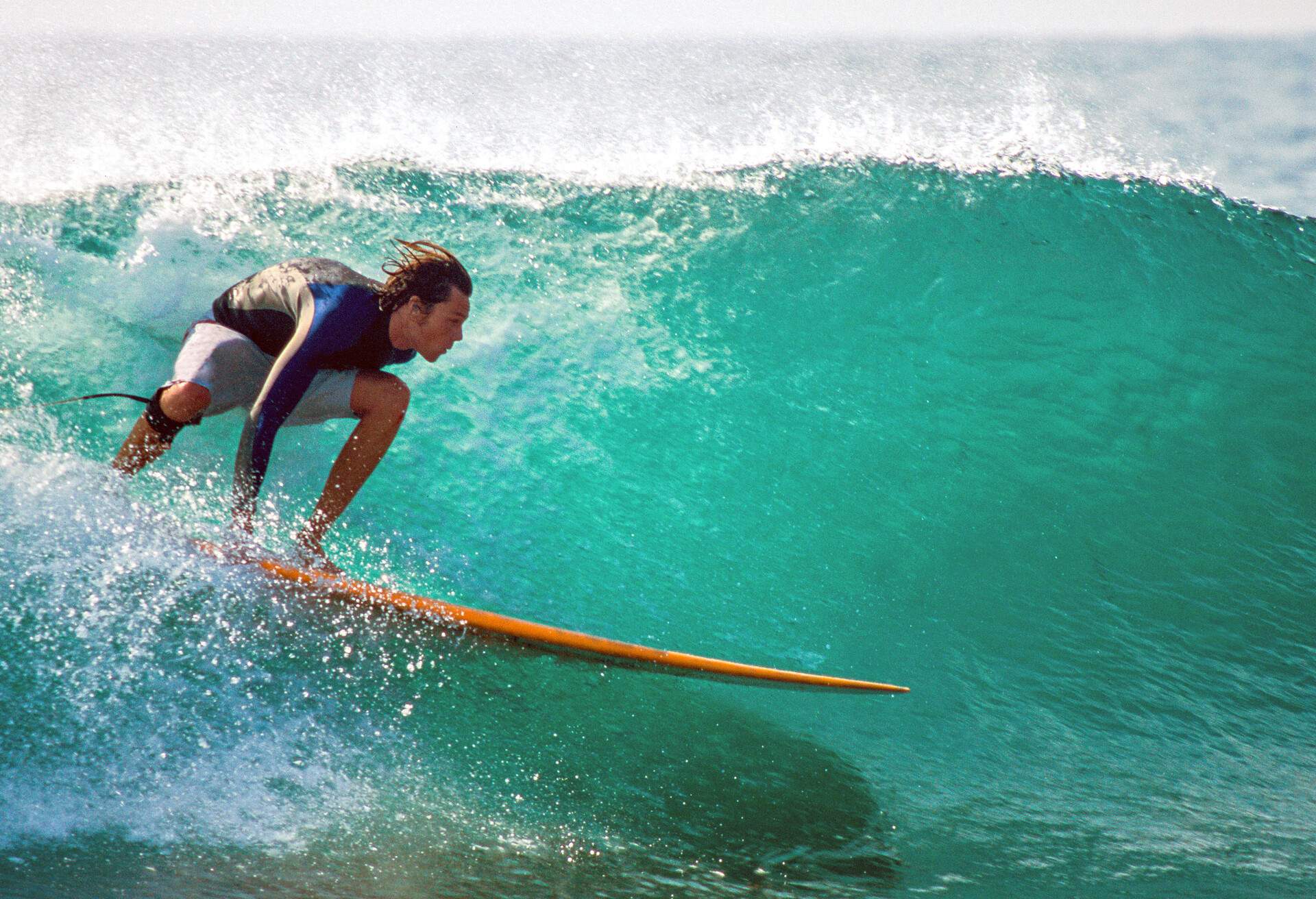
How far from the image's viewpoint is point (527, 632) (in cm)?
237

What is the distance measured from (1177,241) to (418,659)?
13.1ft

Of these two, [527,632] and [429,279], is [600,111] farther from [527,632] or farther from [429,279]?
[527,632]

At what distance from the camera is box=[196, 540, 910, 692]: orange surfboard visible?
235 centimetres

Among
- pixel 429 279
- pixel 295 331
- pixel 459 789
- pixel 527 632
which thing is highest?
pixel 429 279

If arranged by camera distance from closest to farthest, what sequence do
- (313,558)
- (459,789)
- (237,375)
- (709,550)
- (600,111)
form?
(459,789) < (313,558) < (237,375) < (709,550) < (600,111)

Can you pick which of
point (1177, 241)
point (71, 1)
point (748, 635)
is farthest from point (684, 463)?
point (71, 1)

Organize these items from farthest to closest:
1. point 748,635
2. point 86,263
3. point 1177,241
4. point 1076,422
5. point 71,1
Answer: point 71,1
point 1177,241
point 1076,422
point 86,263
point 748,635

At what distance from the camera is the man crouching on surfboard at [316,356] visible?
2.34 meters

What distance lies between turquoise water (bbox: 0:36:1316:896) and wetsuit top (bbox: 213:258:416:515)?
35cm

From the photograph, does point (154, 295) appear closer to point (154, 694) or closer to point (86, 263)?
point (86, 263)

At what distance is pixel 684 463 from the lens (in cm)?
342

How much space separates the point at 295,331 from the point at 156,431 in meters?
0.52

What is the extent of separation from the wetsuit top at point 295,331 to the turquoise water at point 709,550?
1.16ft

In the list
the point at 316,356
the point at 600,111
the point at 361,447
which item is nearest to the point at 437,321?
the point at 316,356
